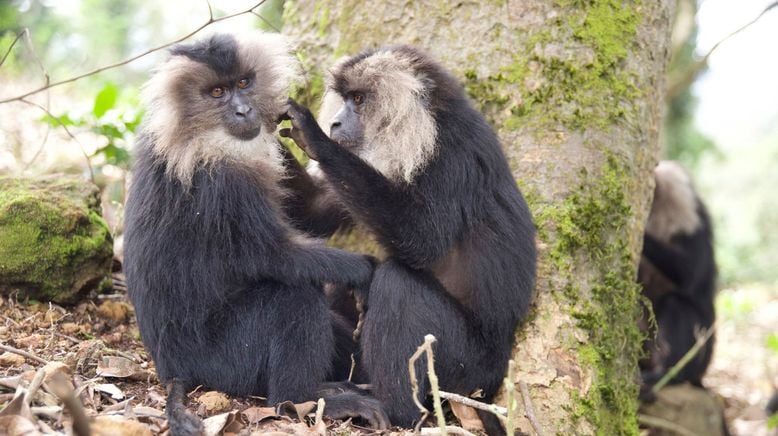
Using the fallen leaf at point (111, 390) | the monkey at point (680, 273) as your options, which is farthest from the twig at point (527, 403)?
the monkey at point (680, 273)

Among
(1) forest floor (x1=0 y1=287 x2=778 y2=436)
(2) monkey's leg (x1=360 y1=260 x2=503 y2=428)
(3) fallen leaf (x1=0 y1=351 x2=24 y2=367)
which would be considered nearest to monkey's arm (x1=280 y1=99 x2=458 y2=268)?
(2) monkey's leg (x1=360 y1=260 x2=503 y2=428)

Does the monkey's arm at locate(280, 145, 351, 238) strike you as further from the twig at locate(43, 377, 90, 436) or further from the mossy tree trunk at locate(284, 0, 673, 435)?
the twig at locate(43, 377, 90, 436)

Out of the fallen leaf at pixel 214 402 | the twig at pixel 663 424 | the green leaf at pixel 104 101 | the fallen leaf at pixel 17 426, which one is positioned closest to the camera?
the fallen leaf at pixel 17 426

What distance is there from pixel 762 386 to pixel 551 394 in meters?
7.03

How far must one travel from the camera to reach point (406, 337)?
3.46 m

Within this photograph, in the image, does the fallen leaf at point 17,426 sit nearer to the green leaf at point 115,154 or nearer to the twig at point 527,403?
the twig at point 527,403

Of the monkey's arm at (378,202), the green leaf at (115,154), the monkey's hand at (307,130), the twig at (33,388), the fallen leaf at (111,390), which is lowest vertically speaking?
the fallen leaf at (111,390)

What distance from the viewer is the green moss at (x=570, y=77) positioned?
4387mm

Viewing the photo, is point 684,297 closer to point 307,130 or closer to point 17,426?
point 307,130

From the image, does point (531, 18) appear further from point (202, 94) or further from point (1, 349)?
point (1, 349)

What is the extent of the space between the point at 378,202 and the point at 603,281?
1.40m

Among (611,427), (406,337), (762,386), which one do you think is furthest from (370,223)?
(762,386)

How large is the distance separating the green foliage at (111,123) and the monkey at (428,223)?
7.89 ft

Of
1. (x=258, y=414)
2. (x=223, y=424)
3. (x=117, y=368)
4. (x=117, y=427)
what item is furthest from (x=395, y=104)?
(x=117, y=427)
